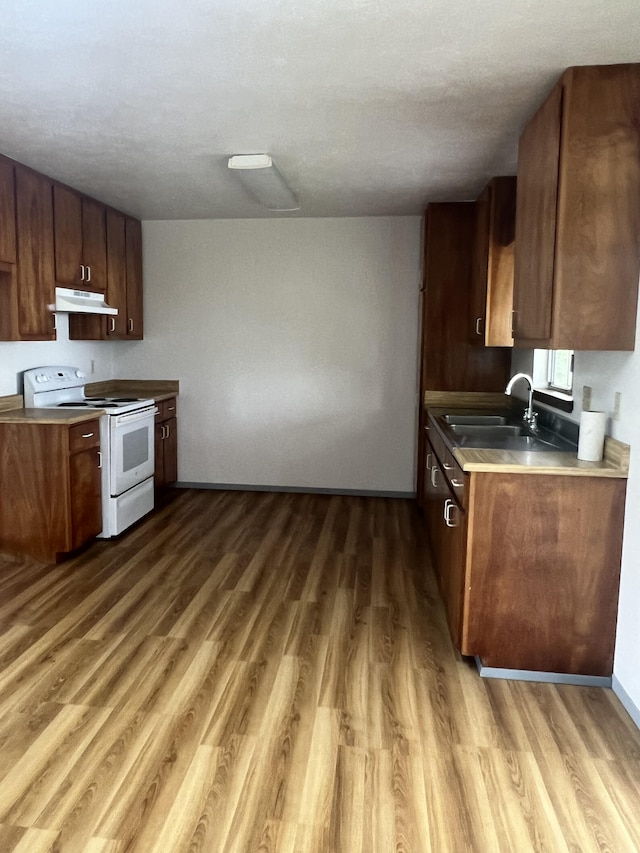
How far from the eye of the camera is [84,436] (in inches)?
155

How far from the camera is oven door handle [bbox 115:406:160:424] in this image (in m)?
4.29

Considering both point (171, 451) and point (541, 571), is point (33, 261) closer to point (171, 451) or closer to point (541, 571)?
point (171, 451)

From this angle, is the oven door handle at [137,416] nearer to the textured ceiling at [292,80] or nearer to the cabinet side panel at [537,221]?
the textured ceiling at [292,80]

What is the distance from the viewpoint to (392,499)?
17.9 feet

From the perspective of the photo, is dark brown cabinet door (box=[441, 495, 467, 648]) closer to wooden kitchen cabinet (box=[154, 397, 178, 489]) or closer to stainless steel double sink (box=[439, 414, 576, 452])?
stainless steel double sink (box=[439, 414, 576, 452])

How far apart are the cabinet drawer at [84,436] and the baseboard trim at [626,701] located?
3.16 m

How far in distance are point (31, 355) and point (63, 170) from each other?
1.33 m

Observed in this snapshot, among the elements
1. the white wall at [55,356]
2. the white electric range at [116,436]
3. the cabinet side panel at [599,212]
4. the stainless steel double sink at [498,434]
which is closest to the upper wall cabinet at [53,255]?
the white wall at [55,356]

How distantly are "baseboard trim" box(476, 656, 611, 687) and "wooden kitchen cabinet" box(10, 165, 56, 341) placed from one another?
10.5 ft

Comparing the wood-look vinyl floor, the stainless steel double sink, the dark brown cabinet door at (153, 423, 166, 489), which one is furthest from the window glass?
the dark brown cabinet door at (153, 423, 166, 489)

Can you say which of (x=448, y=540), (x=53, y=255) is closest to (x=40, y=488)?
(x=53, y=255)

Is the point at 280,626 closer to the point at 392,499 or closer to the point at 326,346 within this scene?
the point at 392,499

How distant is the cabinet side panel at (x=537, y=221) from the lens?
2.37 m

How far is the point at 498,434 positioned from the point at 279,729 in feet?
7.27
